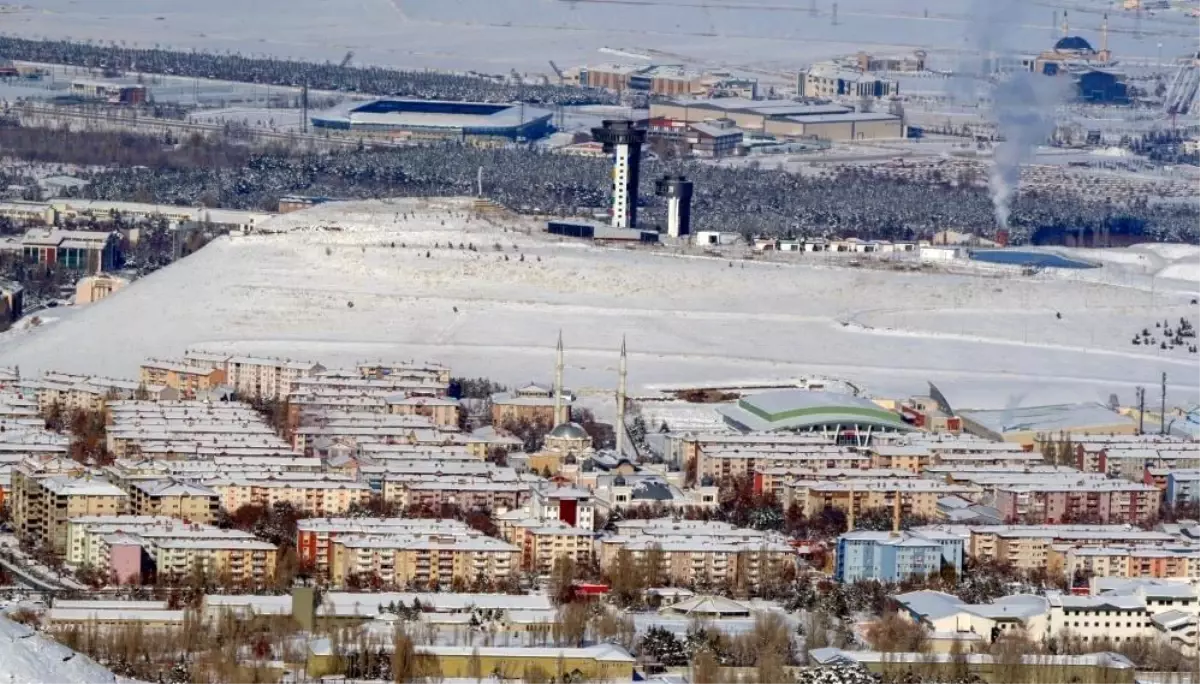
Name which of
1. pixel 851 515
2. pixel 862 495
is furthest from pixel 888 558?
pixel 862 495

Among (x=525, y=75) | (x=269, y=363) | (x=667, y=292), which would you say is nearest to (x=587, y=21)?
(x=525, y=75)

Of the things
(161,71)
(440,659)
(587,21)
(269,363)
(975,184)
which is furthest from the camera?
(587,21)

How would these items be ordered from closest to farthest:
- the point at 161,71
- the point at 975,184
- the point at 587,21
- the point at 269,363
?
1. the point at 269,363
2. the point at 975,184
3. the point at 161,71
4. the point at 587,21

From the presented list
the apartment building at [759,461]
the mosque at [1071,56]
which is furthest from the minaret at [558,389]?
the mosque at [1071,56]

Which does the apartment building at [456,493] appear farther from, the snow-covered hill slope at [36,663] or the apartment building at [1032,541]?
the snow-covered hill slope at [36,663]

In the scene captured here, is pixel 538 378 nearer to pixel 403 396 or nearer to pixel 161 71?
pixel 403 396

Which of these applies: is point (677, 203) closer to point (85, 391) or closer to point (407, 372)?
point (407, 372)

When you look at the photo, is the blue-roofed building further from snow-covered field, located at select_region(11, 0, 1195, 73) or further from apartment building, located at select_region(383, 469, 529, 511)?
snow-covered field, located at select_region(11, 0, 1195, 73)
